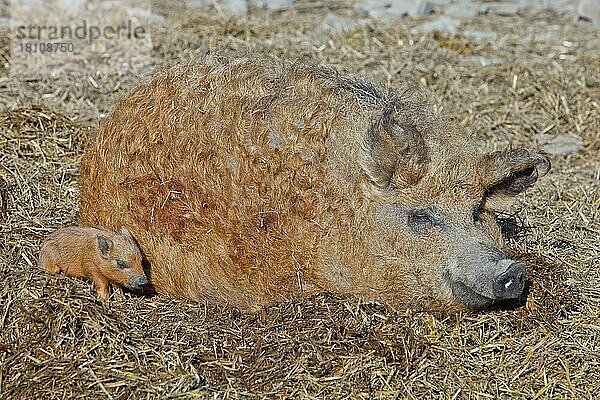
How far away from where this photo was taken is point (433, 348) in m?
4.84

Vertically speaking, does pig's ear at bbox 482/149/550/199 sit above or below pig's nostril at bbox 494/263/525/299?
above

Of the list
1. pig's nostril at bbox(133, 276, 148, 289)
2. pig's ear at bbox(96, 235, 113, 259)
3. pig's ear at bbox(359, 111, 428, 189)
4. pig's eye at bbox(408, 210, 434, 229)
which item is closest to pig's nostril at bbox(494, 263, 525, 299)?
pig's eye at bbox(408, 210, 434, 229)

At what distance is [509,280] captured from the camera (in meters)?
4.71

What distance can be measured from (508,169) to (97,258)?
7.90ft

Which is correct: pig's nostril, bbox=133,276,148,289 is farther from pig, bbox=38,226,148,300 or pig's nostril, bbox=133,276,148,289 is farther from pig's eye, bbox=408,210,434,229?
pig's eye, bbox=408,210,434,229

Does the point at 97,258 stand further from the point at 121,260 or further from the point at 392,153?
the point at 392,153

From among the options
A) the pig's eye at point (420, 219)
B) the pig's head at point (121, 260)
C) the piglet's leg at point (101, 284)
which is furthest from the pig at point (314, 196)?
the piglet's leg at point (101, 284)

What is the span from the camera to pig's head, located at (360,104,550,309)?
479 centimetres

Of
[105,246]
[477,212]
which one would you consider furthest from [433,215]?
[105,246]

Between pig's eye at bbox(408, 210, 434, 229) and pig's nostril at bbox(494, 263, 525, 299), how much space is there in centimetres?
50

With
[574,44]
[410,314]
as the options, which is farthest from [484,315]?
[574,44]

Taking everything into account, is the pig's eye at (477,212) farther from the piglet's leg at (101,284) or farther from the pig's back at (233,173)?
the piglet's leg at (101,284)

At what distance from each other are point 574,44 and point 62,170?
672 cm

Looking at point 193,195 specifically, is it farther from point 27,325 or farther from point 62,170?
point 62,170
